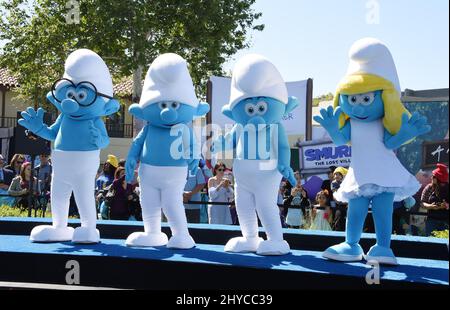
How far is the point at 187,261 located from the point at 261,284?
24.1 inches

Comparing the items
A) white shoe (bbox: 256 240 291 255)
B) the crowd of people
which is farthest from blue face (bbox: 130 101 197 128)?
the crowd of people

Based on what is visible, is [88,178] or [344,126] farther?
[88,178]

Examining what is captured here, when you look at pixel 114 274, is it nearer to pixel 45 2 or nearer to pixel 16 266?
pixel 16 266

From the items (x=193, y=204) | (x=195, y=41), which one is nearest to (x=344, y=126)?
(x=193, y=204)

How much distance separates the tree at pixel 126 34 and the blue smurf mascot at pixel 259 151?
10460 millimetres

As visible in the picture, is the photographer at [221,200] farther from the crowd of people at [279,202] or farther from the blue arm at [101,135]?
the blue arm at [101,135]

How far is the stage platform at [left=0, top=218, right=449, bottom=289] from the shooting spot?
423 cm

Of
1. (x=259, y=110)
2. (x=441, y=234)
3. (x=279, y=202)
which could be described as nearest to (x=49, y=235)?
(x=259, y=110)

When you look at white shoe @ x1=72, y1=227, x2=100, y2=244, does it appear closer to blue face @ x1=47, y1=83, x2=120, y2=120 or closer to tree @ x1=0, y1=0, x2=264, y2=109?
blue face @ x1=47, y1=83, x2=120, y2=120

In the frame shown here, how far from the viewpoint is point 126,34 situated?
15672 millimetres

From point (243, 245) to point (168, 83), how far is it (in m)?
1.51

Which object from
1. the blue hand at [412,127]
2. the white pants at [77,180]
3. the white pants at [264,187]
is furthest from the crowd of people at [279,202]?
the blue hand at [412,127]
